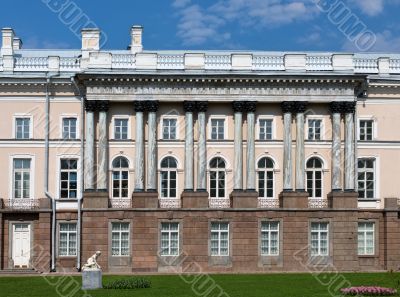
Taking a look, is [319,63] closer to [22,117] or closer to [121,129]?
[121,129]

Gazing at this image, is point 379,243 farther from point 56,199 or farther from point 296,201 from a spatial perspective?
point 56,199

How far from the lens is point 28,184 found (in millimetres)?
50031

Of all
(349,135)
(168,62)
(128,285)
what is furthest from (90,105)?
(128,285)

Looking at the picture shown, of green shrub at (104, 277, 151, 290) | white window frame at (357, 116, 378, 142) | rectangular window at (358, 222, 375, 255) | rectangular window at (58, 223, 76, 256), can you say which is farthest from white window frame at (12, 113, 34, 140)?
rectangular window at (358, 222, 375, 255)

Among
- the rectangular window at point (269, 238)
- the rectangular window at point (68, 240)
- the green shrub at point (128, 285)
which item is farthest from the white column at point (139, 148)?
the green shrub at point (128, 285)

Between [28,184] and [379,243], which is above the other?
[28,184]

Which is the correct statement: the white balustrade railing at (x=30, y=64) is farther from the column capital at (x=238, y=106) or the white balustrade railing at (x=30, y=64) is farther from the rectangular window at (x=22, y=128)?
the column capital at (x=238, y=106)

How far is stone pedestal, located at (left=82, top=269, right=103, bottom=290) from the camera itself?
3453 centimetres

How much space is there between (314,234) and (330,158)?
440 centimetres

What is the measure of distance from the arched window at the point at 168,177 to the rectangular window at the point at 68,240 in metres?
5.34

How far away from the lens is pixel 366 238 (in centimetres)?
5009

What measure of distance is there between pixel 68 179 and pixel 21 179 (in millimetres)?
2591

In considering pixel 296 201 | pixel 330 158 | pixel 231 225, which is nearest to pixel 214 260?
pixel 231 225

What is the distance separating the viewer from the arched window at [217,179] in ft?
165
